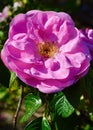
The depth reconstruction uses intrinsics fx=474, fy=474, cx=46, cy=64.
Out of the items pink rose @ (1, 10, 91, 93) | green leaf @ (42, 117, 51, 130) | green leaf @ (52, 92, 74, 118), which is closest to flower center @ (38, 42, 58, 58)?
pink rose @ (1, 10, 91, 93)

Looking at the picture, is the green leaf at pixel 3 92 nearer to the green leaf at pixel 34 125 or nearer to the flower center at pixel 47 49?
the green leaf at pixel 34 125

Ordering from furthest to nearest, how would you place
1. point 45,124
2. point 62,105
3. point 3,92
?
point 3,92, point 45,124, point 62,105

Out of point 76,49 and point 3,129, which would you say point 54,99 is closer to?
point 76,49

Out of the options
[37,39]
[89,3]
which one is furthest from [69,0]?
[37,39]

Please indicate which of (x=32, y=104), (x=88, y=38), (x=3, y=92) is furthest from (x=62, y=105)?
(x=3, y=92)

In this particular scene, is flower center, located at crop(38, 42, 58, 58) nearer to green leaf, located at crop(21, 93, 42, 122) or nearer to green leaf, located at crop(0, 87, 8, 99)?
green leaf, located at crop(21, 93, 42, 122)

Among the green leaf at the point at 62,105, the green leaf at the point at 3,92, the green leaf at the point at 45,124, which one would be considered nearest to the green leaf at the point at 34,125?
the green leaf at the point at 45,124

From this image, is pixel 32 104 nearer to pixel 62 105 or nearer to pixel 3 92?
pixel 62 105

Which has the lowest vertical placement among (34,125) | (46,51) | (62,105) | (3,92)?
(3,92)
